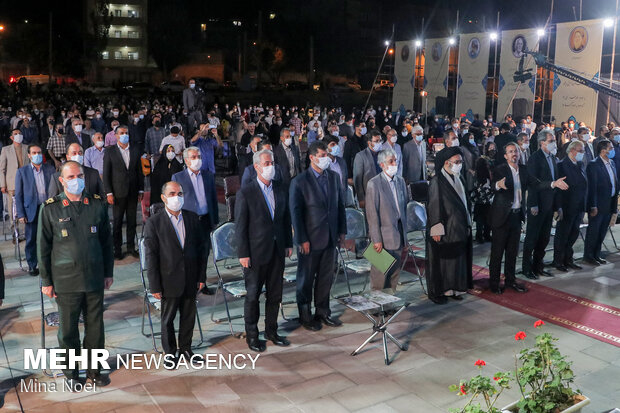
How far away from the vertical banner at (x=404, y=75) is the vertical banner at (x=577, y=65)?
420 inches

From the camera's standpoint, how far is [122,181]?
9180 mm

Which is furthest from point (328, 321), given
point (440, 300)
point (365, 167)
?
point (365, 167)

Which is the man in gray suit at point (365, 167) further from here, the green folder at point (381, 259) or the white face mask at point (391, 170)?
the green folder at point (381, 259)

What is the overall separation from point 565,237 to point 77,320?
6.56m

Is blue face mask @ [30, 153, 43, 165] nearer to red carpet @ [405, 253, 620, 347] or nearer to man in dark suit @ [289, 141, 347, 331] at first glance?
man in dark suit @ [289, 141, 347, 331]

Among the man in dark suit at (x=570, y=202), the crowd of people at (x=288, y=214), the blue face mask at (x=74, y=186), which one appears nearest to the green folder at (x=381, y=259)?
the crowd of people at (x=288, y=214)

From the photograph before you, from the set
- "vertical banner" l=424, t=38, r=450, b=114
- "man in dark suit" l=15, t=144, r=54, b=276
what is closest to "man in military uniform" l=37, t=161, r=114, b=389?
"man in dark suit" l=15, t=144, r=54, b=276

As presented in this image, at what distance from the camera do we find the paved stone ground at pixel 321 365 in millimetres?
5168

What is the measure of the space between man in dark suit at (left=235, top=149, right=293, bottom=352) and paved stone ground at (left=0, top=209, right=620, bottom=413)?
313mm

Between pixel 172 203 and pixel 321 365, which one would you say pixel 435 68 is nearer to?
pixel 321 365

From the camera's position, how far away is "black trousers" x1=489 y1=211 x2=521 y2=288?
7.96m

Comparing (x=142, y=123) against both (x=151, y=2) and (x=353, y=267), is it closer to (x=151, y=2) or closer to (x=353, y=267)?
(x=353, y=267)

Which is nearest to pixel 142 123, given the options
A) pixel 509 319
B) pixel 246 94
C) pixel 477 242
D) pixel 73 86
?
pixel 477 242

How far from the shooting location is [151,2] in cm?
7894
